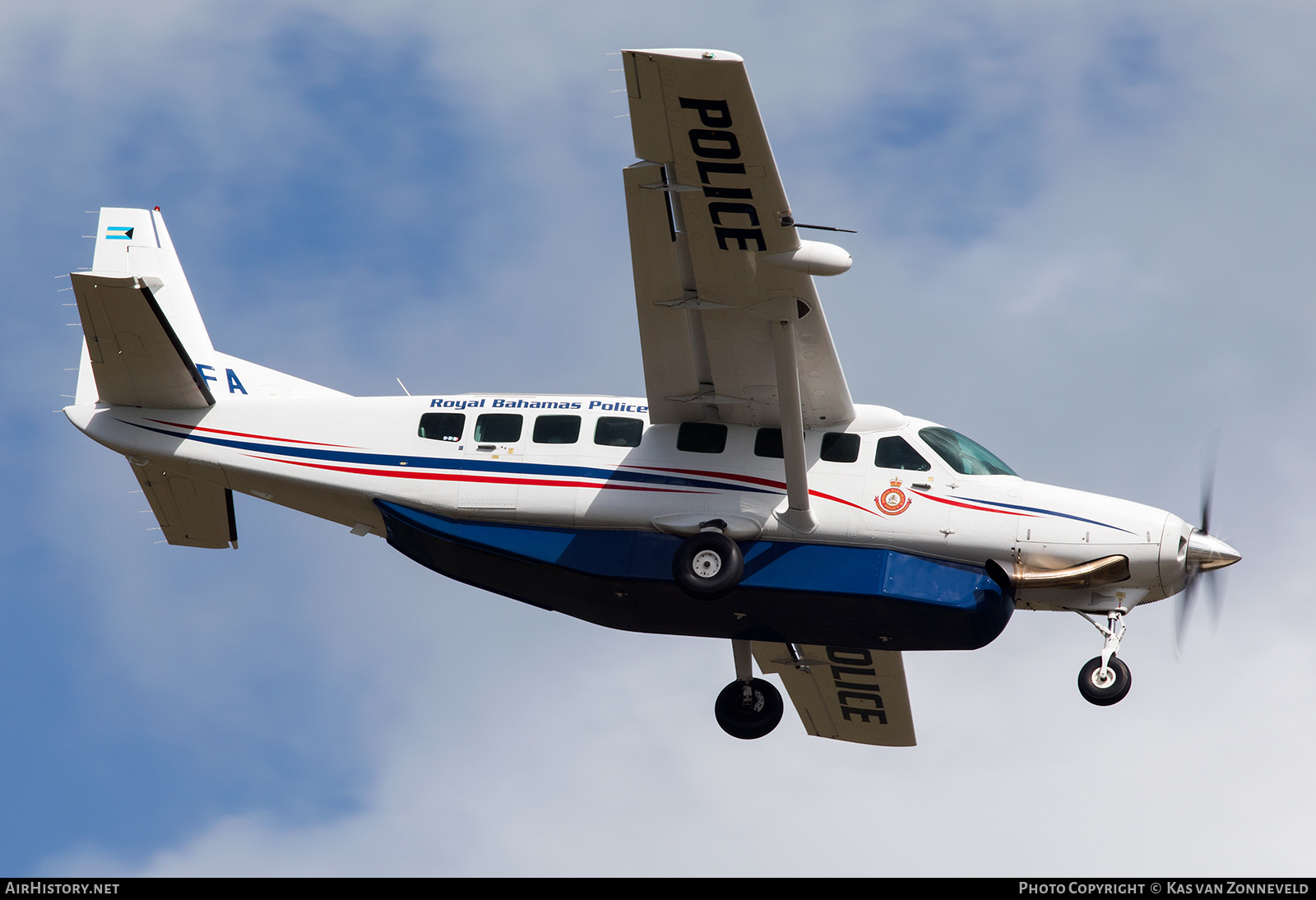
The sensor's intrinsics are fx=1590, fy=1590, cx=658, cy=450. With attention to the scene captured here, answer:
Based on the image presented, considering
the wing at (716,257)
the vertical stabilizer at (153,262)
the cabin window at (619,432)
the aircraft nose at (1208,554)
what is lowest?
the aircraft nose at (1208,554)

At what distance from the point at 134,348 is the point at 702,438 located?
7.48m

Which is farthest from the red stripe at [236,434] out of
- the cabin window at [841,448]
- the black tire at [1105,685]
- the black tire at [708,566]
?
the black tire at [1105,685]

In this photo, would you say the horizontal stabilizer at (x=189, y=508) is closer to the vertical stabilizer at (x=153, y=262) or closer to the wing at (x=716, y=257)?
the vertical stabilizer at (x=153, y=262)

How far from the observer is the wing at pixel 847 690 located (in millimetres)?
23641

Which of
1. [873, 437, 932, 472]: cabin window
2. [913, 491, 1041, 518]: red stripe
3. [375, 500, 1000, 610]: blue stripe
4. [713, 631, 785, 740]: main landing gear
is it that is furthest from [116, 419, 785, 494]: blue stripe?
[713, 631, 785, 740]: main landing gear

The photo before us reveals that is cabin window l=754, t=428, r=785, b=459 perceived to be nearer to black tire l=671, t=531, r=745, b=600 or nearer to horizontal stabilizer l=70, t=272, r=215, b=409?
black tire l=671, t=531, r=745, b=600

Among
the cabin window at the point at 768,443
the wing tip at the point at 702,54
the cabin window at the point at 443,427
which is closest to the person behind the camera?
the wing tip at the point at 702,54

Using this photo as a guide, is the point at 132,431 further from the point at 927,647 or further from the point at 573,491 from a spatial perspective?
the point at 927,647

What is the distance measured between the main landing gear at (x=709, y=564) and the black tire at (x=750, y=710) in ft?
11.9

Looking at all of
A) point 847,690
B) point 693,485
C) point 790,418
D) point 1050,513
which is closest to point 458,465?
point 693,485

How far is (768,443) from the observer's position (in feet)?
66.4

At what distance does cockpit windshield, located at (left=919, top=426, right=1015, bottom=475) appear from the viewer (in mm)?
20031

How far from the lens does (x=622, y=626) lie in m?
20.9

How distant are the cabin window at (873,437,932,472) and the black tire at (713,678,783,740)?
432 cm
